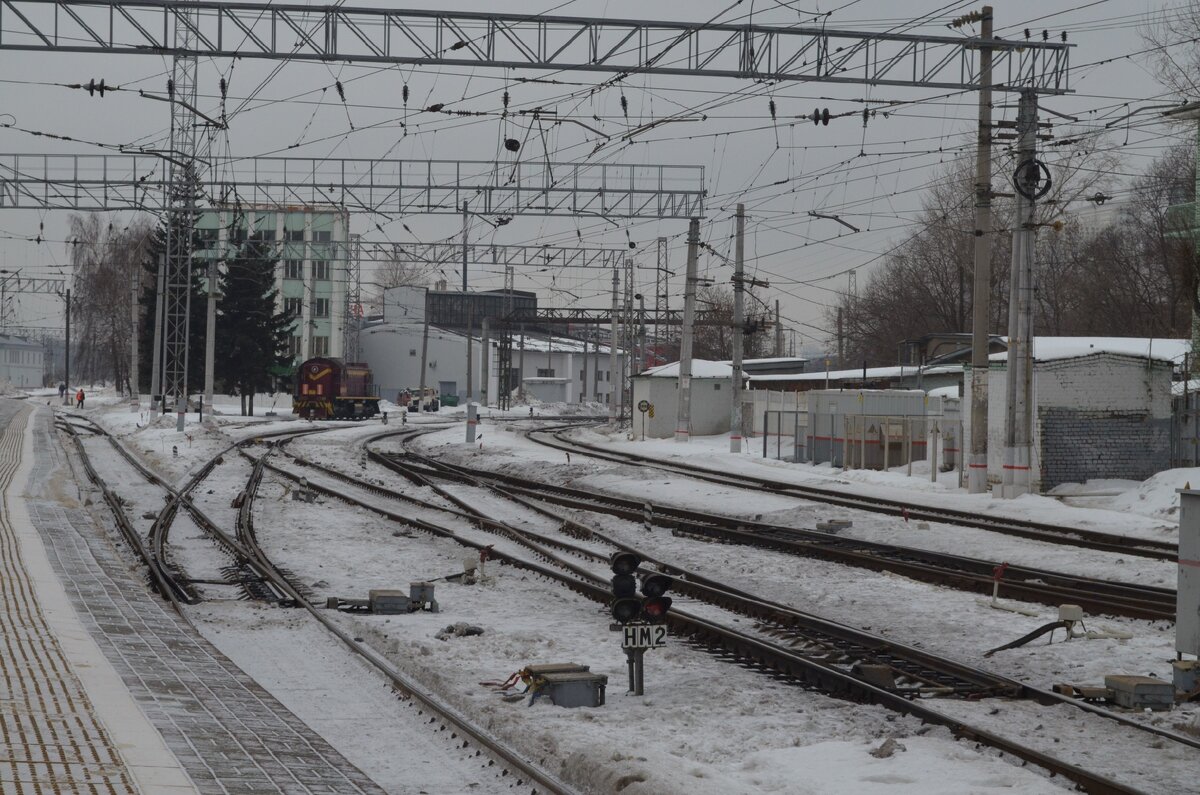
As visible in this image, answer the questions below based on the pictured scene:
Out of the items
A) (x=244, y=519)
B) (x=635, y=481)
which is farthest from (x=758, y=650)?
(x=635, y=481)

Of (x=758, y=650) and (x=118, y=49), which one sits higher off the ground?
(x=118, y=49)

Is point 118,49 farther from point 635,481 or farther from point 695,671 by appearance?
point 695,671

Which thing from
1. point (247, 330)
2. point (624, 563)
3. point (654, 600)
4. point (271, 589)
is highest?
point (247, 330)

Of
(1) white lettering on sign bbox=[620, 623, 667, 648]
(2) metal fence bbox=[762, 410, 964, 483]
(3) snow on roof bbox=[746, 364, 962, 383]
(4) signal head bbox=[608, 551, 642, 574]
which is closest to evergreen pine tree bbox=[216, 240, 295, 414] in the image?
(3) snow on roof bbox=[746, 364, 962, 383]

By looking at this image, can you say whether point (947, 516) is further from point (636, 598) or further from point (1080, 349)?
point (636, 598)

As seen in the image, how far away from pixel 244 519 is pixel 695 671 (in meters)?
12.9

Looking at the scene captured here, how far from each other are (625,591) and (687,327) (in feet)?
110

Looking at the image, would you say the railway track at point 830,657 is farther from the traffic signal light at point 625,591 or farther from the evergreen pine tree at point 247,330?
the evergreen pine tree at point 247,330

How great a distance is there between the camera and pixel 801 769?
318 inches

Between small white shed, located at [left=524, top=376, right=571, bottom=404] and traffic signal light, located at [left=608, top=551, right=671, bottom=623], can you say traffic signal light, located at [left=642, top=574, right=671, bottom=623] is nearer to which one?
traffic signal light, located at [left=608, top=551, right=671, bottom=623]

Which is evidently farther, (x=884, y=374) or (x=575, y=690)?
(x=884, y=374)

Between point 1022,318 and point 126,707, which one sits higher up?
point 1022,318

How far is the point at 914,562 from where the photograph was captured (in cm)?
1809

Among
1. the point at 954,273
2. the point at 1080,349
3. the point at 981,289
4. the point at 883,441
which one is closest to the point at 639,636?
the point at 981,289
